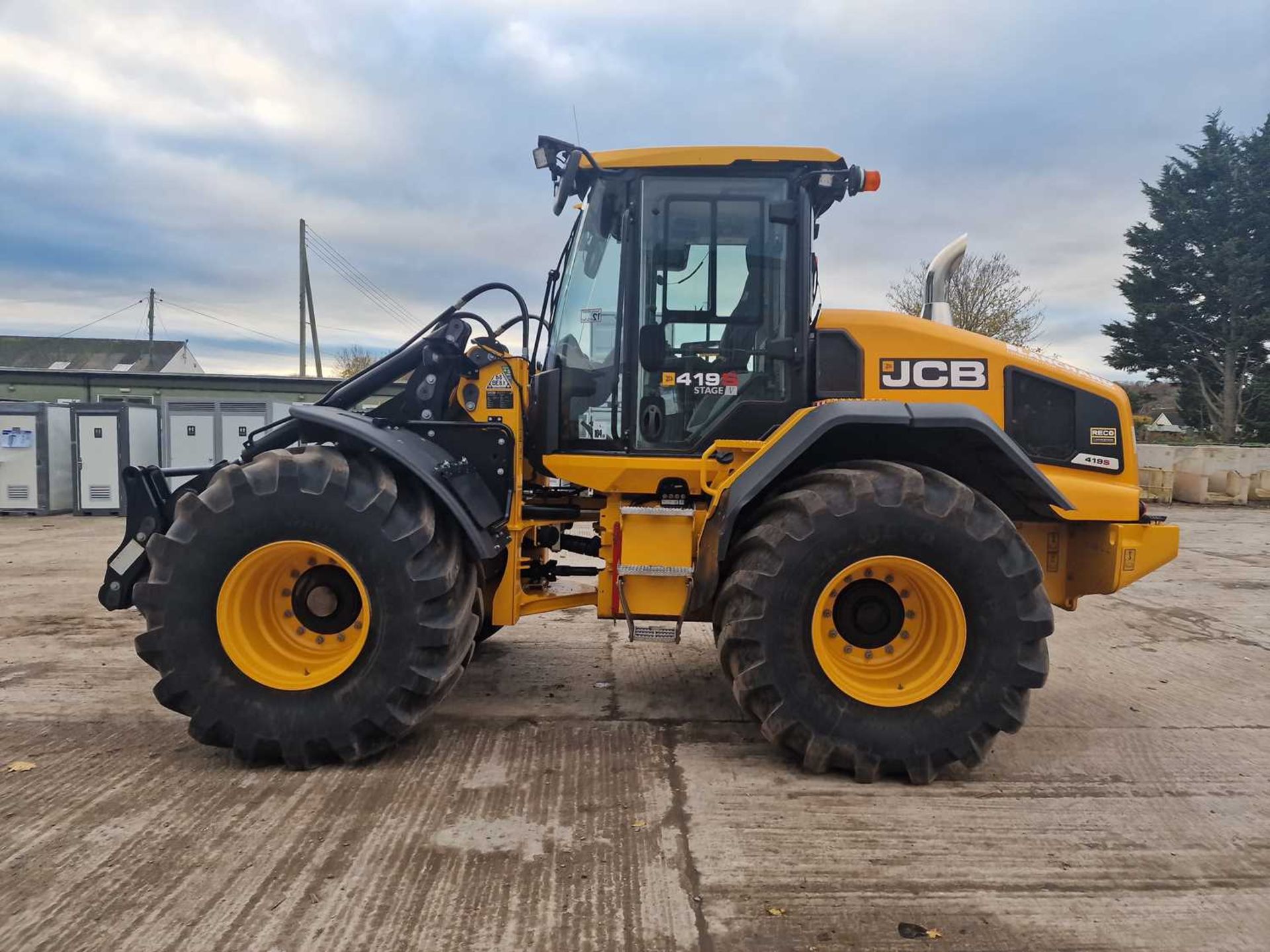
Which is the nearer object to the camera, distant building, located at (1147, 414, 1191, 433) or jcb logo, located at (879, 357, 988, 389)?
jcb logo, located at (879, 357, 988, 389)

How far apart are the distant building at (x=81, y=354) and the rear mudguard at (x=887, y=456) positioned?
1667 inches

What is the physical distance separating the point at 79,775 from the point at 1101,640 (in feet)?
20.8

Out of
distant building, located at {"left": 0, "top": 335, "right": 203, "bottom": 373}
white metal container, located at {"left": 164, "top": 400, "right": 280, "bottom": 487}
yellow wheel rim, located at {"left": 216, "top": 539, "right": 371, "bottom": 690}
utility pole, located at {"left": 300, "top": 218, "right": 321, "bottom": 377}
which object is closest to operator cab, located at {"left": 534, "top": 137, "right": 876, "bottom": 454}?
yellow wheel rim, located at {"left": 216, "top": 539, "right": 371, "bottom": 690}

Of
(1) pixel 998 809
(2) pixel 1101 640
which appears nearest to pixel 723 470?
(1) pixel 998 809

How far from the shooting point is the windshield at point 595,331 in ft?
12.6

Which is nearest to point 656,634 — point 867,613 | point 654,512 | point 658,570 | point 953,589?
point 658,570

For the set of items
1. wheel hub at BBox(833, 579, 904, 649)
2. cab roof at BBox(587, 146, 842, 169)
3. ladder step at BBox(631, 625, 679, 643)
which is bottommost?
ladder step at BBox(631, 625, 679, 643)

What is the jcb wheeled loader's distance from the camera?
10.9 ft

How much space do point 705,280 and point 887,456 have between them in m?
1.21

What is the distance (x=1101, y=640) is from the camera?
5883 millimetres

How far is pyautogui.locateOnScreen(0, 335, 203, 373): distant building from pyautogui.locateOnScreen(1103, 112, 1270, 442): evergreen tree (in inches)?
1643

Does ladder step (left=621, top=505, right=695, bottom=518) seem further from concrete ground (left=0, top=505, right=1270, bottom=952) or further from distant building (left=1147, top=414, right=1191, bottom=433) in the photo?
distant building (left=1147, top=414, right=1191, bottom=433)

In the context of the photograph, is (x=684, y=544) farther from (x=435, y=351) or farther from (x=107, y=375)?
(x=107, y=375)

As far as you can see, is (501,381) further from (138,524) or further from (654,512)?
(138,524)
